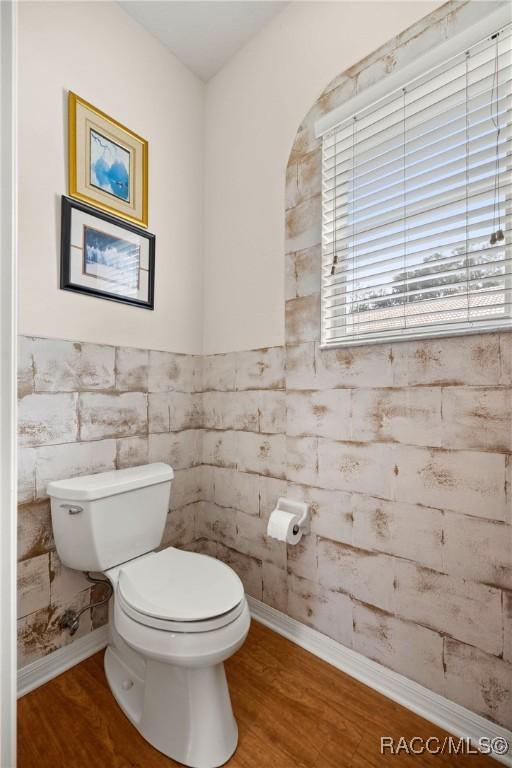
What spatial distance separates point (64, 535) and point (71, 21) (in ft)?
6.71

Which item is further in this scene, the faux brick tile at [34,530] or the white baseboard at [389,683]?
the faux brick tile at [34,530]

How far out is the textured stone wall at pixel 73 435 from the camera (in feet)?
4.48

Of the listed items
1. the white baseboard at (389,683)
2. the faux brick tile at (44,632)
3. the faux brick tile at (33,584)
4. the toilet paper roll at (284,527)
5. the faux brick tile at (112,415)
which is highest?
the faux brick tile at (112,415)

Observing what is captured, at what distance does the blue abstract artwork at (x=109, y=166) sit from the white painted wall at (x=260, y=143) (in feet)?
1.66

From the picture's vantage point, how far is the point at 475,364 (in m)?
1.17

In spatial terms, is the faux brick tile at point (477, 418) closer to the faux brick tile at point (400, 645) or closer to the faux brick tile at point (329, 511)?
the faux brick tile at point (329, 511)

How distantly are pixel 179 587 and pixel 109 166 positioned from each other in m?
1.72

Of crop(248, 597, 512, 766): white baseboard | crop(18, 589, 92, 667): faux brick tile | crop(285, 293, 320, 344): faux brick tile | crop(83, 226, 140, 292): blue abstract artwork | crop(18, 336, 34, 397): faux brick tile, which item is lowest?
crop(248, 597, 512, 766): white baseboard

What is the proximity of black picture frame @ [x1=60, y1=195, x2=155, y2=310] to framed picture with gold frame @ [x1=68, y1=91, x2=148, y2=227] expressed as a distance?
0.12ft

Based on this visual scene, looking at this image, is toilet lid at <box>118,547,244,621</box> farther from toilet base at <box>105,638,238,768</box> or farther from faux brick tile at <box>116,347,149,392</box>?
faux brick tile at <box>116,347,149,392</box>

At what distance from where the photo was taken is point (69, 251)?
4.84 feet

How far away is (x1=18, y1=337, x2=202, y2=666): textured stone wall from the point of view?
4.48 feet

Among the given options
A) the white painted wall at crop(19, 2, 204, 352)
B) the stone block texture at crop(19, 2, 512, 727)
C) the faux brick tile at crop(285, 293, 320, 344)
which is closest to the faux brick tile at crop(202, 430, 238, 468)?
the stone block texture at crop(19, 2, 512, 727)

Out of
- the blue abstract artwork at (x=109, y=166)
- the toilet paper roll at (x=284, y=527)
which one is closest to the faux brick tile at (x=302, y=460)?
the toilet paper roll at (x=284, y=527)
